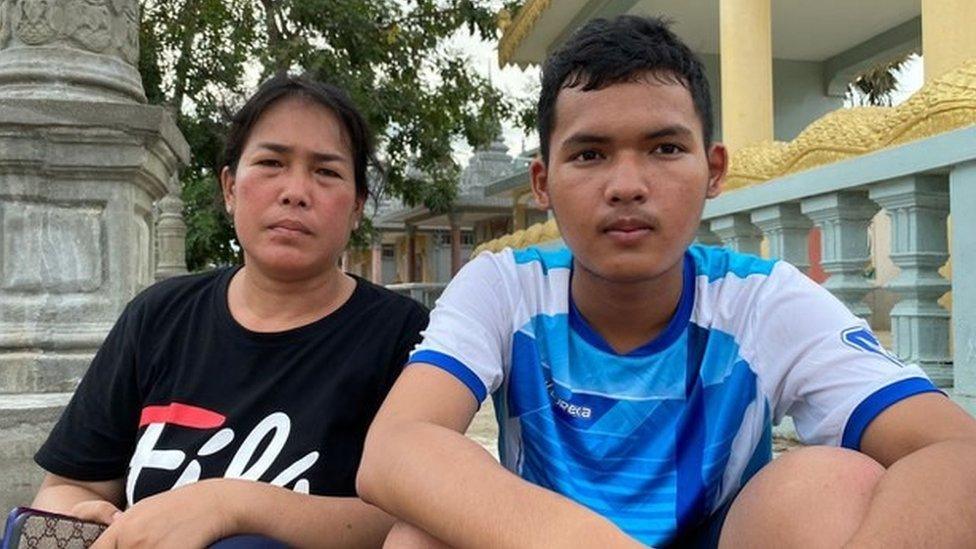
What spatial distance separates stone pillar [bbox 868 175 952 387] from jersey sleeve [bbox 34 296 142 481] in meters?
2.13

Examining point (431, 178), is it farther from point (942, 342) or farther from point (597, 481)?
point (597, 481)

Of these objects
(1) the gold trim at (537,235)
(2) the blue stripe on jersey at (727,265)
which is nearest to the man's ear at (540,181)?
(2) the blue stripe on jersey at (727,265)

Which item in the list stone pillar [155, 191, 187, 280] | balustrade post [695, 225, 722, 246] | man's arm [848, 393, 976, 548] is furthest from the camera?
stone pillar [155, 191, 187, 280]

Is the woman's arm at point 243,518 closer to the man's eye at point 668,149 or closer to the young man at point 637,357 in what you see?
the young man at point 637,357

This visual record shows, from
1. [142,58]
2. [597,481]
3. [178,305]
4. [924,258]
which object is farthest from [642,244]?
[142,58]

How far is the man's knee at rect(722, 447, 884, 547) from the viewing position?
1.21 meters

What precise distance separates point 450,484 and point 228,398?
1.92 ft

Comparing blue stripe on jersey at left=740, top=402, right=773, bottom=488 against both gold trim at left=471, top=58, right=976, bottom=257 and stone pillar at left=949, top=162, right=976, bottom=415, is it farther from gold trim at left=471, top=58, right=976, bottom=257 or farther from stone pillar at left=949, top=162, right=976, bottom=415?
stone pillar at left=949, top=162, right=976, bottom=415

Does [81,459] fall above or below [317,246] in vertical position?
below

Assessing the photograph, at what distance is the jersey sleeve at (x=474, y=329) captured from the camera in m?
1.51

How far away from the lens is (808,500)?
124cm

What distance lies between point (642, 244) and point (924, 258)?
5.16 feet

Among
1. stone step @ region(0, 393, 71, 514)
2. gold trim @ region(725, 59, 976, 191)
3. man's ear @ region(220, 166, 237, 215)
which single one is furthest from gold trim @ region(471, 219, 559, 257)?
man's ear @ region(220, 166, 237, 215)

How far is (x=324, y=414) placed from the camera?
1.68 meters
